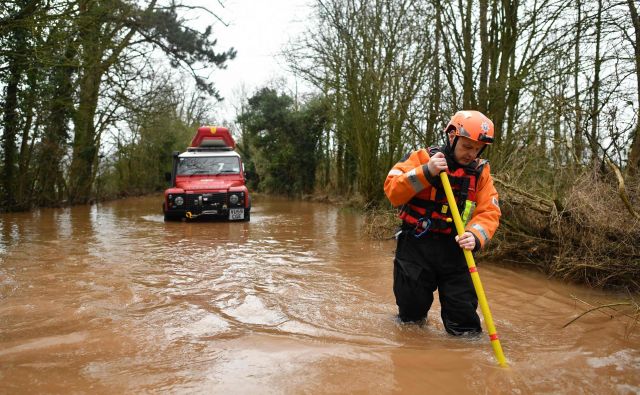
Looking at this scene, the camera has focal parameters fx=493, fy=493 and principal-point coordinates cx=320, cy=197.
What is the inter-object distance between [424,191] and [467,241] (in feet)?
1.73

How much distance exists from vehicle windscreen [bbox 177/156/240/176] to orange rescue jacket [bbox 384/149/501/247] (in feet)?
30.3

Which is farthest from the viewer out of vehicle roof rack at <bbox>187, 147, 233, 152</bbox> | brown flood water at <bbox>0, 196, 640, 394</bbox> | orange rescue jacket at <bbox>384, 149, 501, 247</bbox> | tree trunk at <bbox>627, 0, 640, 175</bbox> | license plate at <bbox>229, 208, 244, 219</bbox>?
vehicle roof rack at <bbox>187, 147, 233, 152</bbox>

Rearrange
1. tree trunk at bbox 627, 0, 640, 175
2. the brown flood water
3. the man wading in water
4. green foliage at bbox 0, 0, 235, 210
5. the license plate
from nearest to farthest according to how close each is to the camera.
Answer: the brown flood water → the man wading in water → tree trunk at bbox 627, 0, 640, 175 → green foliage at bbox 0, 0, 235, 210 → the license plate

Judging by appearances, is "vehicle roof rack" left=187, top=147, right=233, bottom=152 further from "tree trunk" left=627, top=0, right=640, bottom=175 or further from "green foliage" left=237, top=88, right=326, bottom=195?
"green foliage" left=237, top=88, right=326, bottom=195

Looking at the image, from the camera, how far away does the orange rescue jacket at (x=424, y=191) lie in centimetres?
343

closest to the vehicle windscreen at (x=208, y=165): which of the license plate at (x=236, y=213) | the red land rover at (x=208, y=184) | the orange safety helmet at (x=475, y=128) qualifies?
the red land rover at (x=208, y=184)

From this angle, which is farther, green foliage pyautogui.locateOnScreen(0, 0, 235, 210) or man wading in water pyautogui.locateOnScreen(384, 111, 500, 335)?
green foliage pyautogui.locateOnScreen(0, 0, 235, 210)

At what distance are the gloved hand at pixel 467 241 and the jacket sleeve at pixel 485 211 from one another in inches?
6.1

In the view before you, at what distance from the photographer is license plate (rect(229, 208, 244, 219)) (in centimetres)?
1167

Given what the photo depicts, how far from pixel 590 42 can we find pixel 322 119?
1808 centimetres

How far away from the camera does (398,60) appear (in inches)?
509

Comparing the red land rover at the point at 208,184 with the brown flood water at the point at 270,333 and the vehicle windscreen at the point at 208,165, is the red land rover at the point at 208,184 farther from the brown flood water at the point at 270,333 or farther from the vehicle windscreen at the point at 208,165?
the brown flood water at the point at 270,333

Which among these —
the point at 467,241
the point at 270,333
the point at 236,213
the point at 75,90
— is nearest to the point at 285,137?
the point at 75,90

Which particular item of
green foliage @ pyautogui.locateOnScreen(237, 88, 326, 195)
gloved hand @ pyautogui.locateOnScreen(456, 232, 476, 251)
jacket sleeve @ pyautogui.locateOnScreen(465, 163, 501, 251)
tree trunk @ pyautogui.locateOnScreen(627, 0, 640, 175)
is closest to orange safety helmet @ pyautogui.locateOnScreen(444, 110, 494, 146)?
→ jacket sleeve @ pyautogui.locateOnScreen(465, 163, 501, 251)
